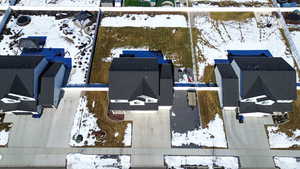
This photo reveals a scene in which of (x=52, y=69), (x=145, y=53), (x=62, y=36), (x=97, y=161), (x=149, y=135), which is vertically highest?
(x=62, y=36)

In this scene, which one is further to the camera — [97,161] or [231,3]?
[231,3]

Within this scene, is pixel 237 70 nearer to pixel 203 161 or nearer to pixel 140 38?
pixel 203 161

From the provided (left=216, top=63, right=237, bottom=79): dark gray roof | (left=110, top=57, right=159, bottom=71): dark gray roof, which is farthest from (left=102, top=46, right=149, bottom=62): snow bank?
(left=216, top=63, right=237, bottom=79): dark gray roof

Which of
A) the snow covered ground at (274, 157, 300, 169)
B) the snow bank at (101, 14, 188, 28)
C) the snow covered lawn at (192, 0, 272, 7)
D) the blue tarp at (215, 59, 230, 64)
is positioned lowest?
the snow covered ground at (274, 157, 300, 169)

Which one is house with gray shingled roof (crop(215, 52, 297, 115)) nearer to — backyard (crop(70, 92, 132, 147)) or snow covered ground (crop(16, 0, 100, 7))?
backyard (crop(70, 92, 132, 147))

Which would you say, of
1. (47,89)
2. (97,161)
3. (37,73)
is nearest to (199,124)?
(97,161)

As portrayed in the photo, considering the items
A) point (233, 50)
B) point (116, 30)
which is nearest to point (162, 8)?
point (116, 30)
